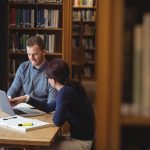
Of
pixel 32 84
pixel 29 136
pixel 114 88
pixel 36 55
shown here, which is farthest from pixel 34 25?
pixel 114 88

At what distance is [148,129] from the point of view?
1.13 metres

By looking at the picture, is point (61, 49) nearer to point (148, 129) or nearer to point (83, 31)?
point (83, 31)

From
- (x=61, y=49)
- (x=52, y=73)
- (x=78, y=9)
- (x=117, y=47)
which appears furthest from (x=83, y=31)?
(x=117, y=47)

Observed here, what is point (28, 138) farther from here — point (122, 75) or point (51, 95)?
point (122, 75)

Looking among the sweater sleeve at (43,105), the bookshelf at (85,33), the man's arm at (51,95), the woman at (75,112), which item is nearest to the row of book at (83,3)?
the bookshelf at (85,33)

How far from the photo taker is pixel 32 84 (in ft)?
11.2

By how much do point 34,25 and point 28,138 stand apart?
10.2 ft

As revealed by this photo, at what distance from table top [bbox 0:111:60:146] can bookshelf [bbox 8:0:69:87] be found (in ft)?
8.82

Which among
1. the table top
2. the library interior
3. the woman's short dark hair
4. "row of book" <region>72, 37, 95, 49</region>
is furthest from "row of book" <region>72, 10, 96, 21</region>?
the library interior

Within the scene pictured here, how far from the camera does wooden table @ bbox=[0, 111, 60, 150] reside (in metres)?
2.15

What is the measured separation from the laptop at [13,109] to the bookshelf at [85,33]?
4.04 meters

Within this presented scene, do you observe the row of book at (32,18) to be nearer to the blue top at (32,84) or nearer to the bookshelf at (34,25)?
the bookshelf at (34,25)

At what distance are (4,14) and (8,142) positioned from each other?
3155 mm

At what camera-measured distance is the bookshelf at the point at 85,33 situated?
284 inches
